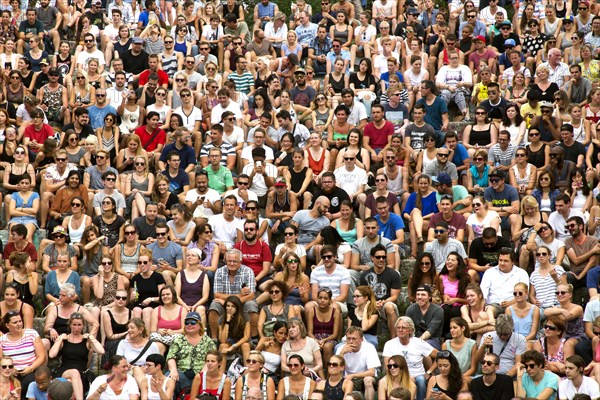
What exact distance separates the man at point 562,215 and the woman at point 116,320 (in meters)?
5.91

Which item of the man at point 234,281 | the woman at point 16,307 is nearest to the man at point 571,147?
the man at point 234,281

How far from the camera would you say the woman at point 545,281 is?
16828 mm

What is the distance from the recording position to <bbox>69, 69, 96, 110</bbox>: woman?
2173cm

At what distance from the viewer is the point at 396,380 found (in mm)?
15359

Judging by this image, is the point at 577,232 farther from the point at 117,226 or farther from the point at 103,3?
the point at 103,3

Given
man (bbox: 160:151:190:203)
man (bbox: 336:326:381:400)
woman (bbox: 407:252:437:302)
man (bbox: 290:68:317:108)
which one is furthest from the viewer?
man (bbox: 290:68:317:108)

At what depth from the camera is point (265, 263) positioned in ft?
58.2

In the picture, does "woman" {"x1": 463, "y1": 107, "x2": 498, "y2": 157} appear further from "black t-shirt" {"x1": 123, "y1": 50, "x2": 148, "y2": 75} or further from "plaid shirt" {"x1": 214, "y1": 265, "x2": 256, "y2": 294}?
"black t-shirt" {"x1": 123, "y1": 50, "x2": 148, "y2": 75}

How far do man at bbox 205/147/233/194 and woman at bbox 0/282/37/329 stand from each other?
3.81m

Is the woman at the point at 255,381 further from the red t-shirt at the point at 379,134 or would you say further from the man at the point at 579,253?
the red t-shirt at the point at 379,134

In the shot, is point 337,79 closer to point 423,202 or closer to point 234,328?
point 423,202

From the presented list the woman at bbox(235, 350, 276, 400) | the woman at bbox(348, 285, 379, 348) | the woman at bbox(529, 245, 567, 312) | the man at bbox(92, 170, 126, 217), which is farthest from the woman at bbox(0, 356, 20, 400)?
the woman at bbox(529, 245, 567, 312)

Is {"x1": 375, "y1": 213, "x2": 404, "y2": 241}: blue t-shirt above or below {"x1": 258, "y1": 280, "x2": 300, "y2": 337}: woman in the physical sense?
above

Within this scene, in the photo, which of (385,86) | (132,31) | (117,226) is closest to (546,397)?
(117,226)
